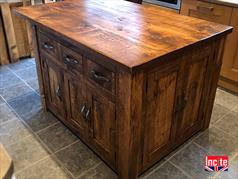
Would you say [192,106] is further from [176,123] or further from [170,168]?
[170,168]

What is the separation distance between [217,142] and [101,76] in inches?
46.3

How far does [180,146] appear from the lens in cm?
201

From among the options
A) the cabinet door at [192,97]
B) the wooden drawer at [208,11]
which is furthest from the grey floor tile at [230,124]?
the wooden drawer at [208,11]

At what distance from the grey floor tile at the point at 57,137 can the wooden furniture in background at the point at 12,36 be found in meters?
1.55

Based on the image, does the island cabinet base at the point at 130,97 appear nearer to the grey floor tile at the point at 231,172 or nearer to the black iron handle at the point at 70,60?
the black iron handle at the point at 70,60

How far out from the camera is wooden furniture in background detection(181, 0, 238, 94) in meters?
2.47

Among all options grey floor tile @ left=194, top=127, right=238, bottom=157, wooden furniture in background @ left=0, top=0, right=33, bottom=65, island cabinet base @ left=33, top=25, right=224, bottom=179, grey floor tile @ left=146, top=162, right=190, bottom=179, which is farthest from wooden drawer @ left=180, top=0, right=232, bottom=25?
wooden furniture in background @ left=0, top=0, right=33, bottom=65

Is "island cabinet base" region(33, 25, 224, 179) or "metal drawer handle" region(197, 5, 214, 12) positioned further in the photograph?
"metal drawer handle" region(197, 5, 214, 12)

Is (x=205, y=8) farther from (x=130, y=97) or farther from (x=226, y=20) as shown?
(x=130, y=97)

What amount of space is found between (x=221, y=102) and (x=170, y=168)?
1.10 meters

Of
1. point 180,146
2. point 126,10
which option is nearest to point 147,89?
point 180,146

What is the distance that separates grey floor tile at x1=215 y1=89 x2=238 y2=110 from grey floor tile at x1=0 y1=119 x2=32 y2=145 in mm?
1838

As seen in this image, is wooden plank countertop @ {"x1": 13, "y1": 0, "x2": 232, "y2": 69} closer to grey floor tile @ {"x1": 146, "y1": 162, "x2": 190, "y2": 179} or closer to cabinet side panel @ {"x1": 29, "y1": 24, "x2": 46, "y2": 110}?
cabinet side panel @ {"x1": 29, "y1": 24, "x2": 46, "y2": 110}

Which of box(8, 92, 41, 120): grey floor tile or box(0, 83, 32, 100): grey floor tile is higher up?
box(0, 83, 32, 100): grey floor tile
